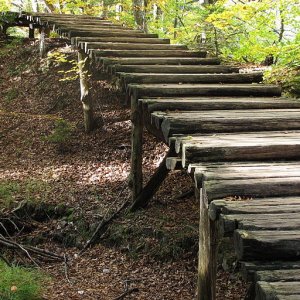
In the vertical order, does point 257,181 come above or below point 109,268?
above

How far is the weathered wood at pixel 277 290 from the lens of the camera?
2.18 m

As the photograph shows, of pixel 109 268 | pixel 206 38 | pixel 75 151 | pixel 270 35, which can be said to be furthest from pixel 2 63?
pixel 109 268

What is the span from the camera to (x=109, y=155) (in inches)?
445

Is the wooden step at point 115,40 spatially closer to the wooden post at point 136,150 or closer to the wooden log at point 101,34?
the wooden log at point 101,34

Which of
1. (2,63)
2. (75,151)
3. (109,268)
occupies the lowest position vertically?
(109,268)

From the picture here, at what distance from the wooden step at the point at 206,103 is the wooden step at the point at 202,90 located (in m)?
0.25

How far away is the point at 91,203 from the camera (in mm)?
9008

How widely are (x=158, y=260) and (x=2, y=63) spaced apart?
42.0ft

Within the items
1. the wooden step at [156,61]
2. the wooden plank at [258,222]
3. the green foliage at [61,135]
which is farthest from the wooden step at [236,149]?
the green foliage at [61,135]

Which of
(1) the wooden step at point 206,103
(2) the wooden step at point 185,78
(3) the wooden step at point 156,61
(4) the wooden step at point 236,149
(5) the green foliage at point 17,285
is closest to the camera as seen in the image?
(4) the wooden step at point 236,149

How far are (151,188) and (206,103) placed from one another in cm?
305

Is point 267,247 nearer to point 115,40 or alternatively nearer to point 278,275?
point 278,275

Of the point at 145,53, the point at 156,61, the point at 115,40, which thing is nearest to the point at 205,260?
the point at 156,61

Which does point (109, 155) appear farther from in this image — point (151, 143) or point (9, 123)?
point (9, 123)
